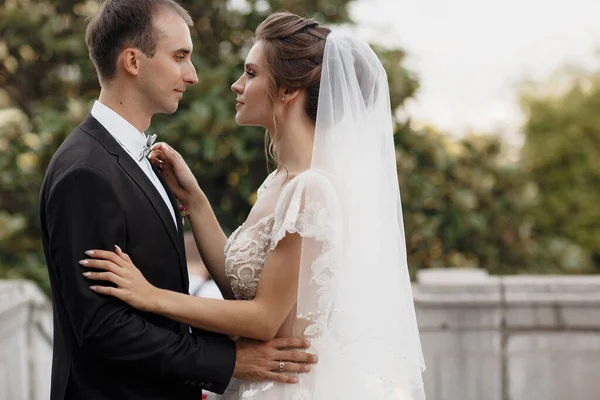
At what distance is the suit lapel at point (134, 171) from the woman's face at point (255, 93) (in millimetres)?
514

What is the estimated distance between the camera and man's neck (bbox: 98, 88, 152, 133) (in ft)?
9.88

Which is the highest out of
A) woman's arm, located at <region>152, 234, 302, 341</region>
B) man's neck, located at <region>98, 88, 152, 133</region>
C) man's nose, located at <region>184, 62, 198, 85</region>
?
man's nose, located at <region>184, 62, 198, 85</region>

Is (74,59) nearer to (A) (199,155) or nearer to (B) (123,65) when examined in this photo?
(A) (199,155)

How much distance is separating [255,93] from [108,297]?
95cm

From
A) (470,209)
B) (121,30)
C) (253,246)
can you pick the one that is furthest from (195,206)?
(470,209)

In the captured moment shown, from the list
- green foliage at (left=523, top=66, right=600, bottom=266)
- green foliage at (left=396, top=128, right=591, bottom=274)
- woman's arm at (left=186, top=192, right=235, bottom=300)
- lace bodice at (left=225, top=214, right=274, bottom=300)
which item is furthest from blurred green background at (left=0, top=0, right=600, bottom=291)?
green foliage at (left=523, top=66, right=600, bottom=266)

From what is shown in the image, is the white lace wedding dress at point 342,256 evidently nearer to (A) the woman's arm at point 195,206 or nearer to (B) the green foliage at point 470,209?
(A) the woman's arm at point 195,206

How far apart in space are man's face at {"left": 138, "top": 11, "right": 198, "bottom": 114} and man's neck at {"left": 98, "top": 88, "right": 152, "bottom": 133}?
0.04m

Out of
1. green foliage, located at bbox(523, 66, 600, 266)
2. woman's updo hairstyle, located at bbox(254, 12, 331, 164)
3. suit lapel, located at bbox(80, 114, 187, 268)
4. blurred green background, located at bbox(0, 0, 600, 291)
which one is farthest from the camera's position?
green foliage, located at bbox(523, 66, 600, 266)

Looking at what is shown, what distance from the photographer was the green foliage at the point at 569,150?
79.5 feet

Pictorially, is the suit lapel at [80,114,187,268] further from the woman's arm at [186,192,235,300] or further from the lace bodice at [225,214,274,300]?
the woman's arm at [186,192,235,300]

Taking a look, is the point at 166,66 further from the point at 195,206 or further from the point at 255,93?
the point at 195,206

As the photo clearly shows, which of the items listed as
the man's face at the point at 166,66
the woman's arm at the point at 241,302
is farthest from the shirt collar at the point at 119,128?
the woman's arm at the point at 241,302

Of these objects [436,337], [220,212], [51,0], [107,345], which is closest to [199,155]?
[220,212]
